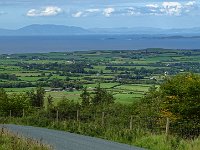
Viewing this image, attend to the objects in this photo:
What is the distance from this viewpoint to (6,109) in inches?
1473

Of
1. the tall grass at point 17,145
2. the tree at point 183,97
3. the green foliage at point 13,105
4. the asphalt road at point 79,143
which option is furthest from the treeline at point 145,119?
the green foliage at point 13,105

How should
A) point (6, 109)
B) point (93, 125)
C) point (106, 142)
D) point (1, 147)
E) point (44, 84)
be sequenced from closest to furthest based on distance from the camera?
1. point (1, 147)
2. point (106, 142)
3. point (93, 125)
4. point (6, 109)
5. point (44, 84)

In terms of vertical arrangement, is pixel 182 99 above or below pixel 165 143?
below

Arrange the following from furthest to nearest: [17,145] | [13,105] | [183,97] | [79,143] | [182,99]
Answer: [13,105] < [183,97] < [182,99] < [79,143] < [17,145]

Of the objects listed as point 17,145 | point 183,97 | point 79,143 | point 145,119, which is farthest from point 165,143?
point 183,97

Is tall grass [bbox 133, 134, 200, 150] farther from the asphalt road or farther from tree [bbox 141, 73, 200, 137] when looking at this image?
tree [bbox 141, 73, 200, 137]

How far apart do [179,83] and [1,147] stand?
1758 centimetres

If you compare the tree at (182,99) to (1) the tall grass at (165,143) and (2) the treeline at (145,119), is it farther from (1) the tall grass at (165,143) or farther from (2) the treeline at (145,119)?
(1) the tall grass at (165,143)

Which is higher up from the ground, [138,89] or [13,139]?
[13,139]

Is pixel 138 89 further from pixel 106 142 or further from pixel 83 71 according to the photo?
pixel 106 142

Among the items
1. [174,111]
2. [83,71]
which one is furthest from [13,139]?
→ [83,71]

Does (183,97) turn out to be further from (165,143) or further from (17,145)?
(17,145)

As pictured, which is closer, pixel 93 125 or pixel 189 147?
pixel 189 147

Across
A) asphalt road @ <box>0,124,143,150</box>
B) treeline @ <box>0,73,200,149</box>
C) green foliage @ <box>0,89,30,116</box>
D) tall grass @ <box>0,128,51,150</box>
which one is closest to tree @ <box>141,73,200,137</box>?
treeline @ <box>0,73,200,149</box>
